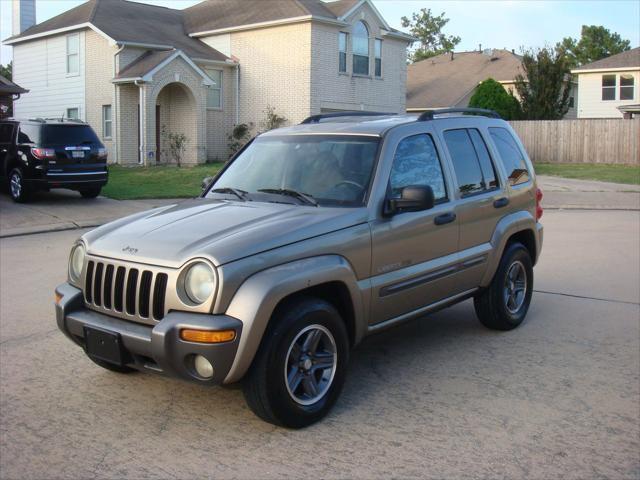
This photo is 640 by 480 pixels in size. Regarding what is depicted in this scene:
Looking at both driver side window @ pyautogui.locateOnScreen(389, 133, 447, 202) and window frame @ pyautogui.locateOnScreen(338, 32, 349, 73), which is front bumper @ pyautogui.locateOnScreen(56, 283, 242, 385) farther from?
window frame @ pyautogui.locateOnScreen(338, 32, 349, 73)

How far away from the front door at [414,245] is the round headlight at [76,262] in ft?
6.31

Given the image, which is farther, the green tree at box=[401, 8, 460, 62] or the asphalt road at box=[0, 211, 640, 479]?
the green tree at box=[401, 8, 460, 62]

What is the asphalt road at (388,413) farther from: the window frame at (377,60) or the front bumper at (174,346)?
the window frame at (377,60)

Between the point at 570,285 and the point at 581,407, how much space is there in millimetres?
4176

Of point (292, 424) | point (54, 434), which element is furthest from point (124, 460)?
point (292, 424)

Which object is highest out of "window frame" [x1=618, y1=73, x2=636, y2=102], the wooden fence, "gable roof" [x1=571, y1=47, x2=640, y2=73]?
"gable roof" [x1=571, y1=47, x2=640, y2=73]

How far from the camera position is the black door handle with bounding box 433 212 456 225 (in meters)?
5.76

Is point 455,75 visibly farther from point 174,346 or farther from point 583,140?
point 174,346

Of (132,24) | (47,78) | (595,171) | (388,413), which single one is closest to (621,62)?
(595,171)

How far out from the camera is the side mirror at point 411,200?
17.0 feet

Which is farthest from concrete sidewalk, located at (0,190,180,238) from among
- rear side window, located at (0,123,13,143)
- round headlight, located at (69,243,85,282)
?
round headlight, located at (69,243,85,282)

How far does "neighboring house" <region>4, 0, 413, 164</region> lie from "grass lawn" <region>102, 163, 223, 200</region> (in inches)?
104

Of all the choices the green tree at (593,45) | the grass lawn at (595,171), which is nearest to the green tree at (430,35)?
the green tree at (593,45)

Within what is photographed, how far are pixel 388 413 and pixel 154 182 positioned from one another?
58.8 ft
